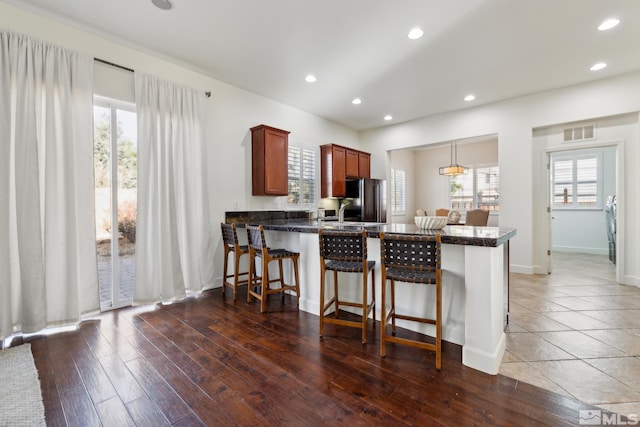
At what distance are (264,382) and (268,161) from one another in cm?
330

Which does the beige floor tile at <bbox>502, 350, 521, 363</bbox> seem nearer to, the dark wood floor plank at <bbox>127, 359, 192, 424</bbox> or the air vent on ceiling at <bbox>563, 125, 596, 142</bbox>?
the dark wood floor plank at <bbox>127, 359, 192, 424</bbox>

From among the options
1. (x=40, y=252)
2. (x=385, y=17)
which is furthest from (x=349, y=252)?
(x=40, y=252)

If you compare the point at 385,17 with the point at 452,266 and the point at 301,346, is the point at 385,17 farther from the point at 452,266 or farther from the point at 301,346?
the point at 301,346

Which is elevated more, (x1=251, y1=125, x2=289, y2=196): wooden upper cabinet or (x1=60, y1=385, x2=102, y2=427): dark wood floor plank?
(x1=251, y1=125, x2=289, y2=196): wooden upper cabinet

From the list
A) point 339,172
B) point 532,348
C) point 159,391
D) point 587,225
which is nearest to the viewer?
point 159,391

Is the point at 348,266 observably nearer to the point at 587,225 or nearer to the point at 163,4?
the point at 163,4

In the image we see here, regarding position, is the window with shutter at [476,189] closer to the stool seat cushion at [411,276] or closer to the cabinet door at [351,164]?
the cabinet door at [351,164]

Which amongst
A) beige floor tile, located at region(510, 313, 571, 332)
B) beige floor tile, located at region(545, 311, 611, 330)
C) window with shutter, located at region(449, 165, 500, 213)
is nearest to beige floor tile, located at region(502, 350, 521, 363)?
beige floor tile, located at region(510, 313, 571, 332)

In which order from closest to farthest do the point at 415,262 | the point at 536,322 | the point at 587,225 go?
the point at 415,262, the point at 536,322, the point at 587,225

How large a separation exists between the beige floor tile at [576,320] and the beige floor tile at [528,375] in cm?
112

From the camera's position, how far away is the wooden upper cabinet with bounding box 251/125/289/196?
4441mm

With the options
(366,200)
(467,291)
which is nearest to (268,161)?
(366,200)

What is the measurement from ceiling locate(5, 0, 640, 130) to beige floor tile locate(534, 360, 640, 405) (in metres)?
3.12

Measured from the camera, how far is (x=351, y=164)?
6.23 metres
